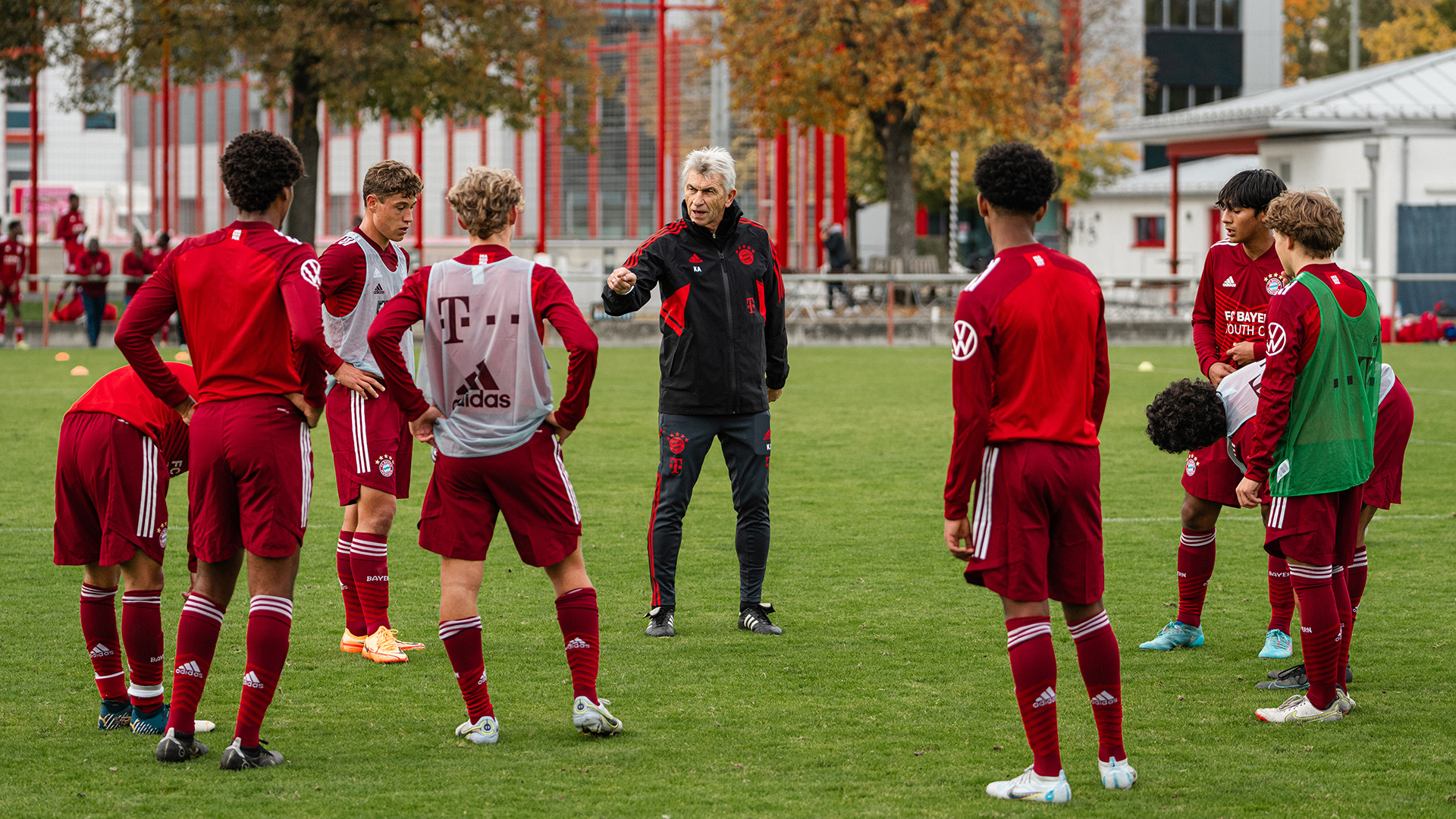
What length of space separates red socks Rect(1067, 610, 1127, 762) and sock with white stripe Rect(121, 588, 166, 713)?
2831mm

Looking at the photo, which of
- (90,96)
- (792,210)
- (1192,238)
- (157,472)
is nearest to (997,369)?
(157,472)

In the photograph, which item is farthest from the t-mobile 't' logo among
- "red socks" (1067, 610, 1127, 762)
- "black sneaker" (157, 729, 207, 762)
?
"red socks" (1067, 610, 1127, 762)

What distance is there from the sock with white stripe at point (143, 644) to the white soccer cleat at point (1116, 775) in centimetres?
293

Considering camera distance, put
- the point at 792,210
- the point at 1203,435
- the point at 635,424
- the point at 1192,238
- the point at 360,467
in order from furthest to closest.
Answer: the point at 1192,238 < the point at 792,210 < the point at 635,424 < the point at 360,467 < the point at 1203,435

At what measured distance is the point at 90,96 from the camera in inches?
1125

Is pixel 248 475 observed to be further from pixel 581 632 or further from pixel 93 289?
pixel 93 289

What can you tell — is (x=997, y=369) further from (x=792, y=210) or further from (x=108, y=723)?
(x=792, y=210)

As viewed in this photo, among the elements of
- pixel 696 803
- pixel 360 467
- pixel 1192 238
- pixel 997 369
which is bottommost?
pixel 696 803

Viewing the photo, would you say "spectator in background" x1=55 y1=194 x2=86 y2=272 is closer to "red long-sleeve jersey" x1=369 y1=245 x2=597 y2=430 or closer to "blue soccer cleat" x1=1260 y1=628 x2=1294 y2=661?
"red long-sleeve jersey" x1=369 y1=245 x2=597 y2=430

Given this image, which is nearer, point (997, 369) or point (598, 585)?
point (997, 369)

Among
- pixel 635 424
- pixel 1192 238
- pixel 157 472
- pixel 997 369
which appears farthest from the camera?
pixel 1192 238

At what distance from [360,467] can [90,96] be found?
992 inches

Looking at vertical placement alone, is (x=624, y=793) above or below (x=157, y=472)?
below

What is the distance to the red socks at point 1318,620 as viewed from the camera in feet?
17.1
